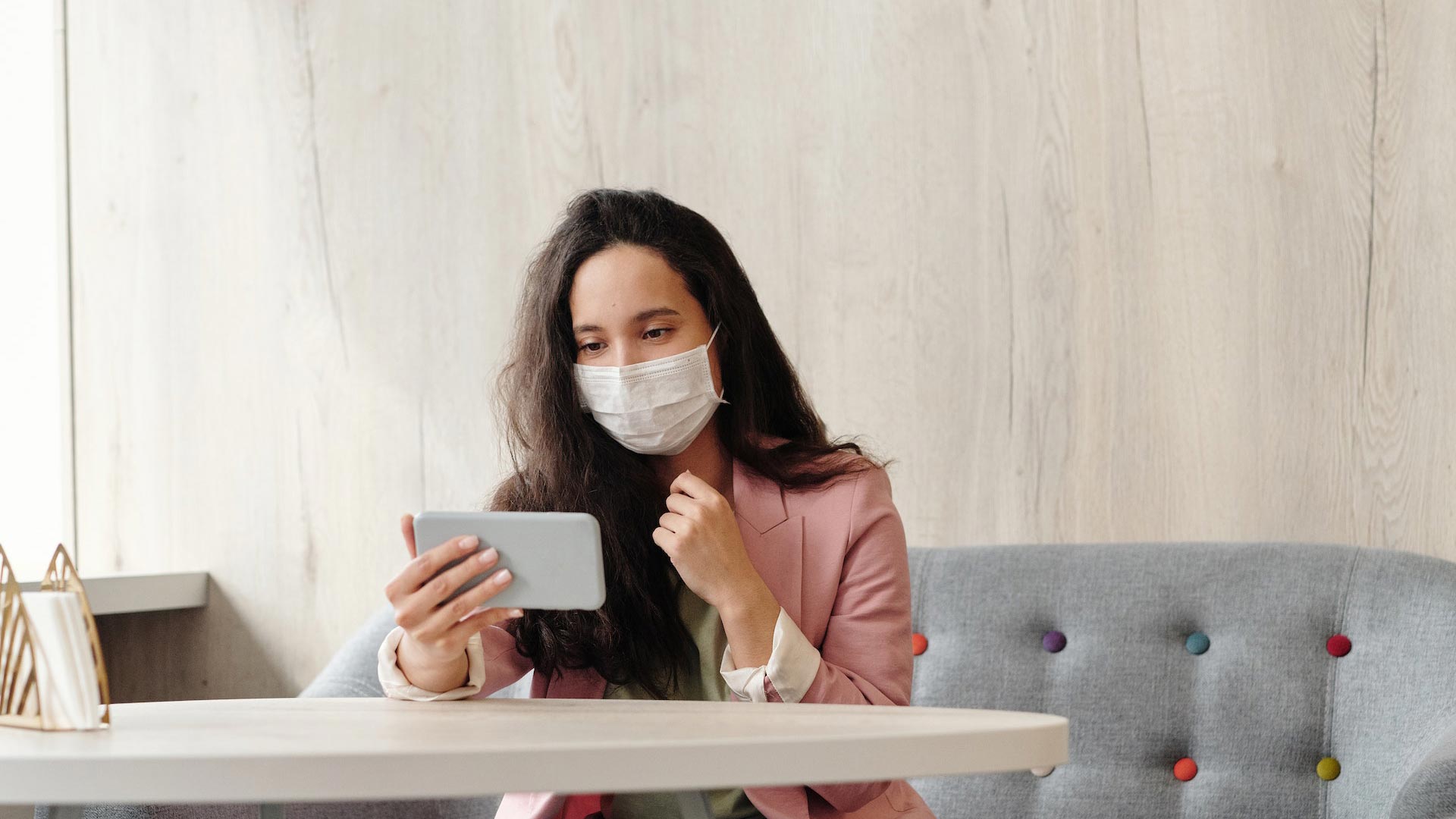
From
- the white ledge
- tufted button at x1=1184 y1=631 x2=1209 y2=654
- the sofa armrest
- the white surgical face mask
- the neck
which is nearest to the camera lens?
the sofa armrest

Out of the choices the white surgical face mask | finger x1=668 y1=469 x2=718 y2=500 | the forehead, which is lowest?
finger x1=668 y1=469 x2=718 y2=500

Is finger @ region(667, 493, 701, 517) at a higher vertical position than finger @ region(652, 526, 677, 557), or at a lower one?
higher

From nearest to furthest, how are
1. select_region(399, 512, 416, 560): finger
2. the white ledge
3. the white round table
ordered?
the white round table → select_region(399, 512, 416, 560): finger → the white ledge

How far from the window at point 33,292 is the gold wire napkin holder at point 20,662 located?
205 cm

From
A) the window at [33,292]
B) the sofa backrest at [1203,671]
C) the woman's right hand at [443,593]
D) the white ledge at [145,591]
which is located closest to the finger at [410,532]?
the woman's right hand at [443,593]

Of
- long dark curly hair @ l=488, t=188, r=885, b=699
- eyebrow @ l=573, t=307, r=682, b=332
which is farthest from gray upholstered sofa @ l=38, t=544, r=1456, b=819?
eyebrow @ l=573, t=307, r=682, b=332

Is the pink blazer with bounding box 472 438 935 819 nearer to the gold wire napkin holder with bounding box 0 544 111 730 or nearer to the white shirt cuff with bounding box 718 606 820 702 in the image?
the white shirt cuff with bounding box 718 606 820 702

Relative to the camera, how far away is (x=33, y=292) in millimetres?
2852

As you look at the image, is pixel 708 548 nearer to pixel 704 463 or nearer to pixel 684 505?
pixel 684 505

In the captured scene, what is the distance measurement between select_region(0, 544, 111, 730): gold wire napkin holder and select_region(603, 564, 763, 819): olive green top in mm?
504

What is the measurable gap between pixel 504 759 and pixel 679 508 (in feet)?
1.42

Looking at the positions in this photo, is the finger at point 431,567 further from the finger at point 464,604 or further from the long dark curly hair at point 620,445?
the long dark curly hair at point 620,445

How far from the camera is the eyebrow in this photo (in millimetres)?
1362

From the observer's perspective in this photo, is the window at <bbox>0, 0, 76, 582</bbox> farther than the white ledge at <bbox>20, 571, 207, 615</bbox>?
Yes
